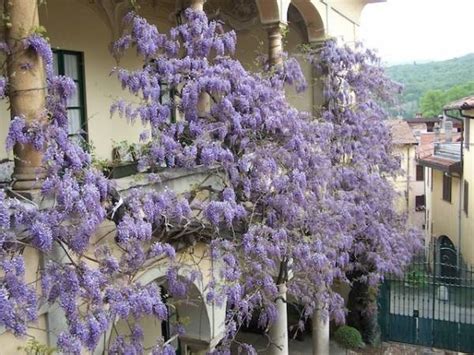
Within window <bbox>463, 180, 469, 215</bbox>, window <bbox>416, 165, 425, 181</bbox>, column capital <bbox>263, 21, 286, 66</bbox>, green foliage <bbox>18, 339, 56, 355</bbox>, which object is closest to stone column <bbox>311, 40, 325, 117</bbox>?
column capital <bbox>263, 21, 286, 66</bbox>

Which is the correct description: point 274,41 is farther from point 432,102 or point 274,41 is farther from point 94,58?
point 432,102

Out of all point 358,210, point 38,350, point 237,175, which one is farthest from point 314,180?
point 38,350

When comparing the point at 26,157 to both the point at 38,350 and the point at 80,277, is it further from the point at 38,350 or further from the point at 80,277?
the point at 38,350

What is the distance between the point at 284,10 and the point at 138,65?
3228 millimetres

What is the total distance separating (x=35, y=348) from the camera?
14.8ft

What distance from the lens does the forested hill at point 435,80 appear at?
218 feet

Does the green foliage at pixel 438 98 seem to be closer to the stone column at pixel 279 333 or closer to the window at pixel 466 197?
the window at pixel 466 197

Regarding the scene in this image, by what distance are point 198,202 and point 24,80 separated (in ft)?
9.21

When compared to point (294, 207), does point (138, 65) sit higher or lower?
higher

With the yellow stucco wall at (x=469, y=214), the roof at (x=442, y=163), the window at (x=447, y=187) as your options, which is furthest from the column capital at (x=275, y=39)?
the window at (x=447, y=187)

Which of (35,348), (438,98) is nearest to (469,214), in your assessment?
(35,348)

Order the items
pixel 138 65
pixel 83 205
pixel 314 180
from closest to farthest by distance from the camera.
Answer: pixel 83 205 → pixel 314 180 → pixel 138 65

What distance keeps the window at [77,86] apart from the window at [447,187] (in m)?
18.0

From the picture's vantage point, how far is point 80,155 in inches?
185
